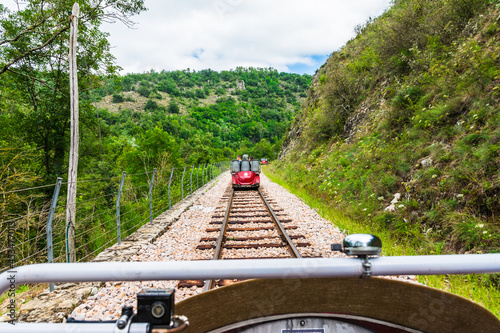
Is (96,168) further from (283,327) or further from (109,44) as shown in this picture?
(283,327)

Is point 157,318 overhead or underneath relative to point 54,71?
underneath

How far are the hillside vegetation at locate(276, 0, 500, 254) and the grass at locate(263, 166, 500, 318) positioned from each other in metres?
0.16

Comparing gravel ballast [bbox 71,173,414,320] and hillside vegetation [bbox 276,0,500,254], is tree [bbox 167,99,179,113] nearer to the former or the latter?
hillside vegetation [bbox 276,0,500,254]

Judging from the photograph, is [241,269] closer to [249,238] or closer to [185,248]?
[185,248]

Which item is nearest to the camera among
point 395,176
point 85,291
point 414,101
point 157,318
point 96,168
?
point 157,318

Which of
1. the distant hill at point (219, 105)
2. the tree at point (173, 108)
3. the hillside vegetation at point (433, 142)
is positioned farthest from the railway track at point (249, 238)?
the tree at point (173, 108)

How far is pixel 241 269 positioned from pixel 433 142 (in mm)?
7534

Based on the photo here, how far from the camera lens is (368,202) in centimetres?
759

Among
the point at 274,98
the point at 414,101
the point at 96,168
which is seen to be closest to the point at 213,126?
the point at 274,98

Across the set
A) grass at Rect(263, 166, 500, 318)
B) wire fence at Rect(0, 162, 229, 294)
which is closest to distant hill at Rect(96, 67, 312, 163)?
wire fence at Rect(0, 162, 229, 294)

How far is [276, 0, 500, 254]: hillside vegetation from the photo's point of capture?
489 cm

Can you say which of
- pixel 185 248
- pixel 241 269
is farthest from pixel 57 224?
pixel 241 269

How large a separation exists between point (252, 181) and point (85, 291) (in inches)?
459

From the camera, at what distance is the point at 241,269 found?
106 cm
